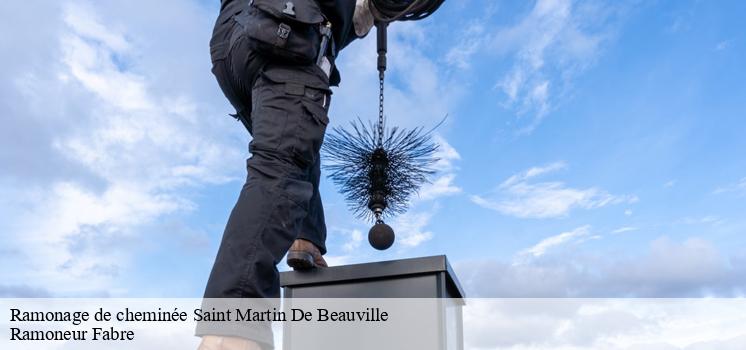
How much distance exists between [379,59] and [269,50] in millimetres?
667

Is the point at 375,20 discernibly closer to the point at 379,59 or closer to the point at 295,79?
the point at 379,59

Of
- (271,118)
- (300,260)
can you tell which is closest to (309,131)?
(271,118)

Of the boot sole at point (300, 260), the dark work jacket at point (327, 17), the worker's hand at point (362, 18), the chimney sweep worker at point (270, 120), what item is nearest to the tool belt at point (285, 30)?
the chimney sweep worker at point (270, 120)

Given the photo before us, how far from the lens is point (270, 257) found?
1211 mm

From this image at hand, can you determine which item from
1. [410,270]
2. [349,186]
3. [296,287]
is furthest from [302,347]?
[349,186]

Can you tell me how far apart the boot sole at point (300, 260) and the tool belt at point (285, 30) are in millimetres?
564

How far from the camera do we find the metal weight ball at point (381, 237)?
6.24 feet

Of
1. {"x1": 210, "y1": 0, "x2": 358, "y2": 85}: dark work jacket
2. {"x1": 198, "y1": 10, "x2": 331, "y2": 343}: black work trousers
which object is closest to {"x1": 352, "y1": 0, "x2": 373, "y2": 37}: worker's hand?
{"x1": 210, "y1": 0, "x2": 358, "y2": 85}: dark work jacket

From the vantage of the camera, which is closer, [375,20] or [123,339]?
[123,339]

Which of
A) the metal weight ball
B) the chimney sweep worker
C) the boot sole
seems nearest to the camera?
the chimney sweep worker

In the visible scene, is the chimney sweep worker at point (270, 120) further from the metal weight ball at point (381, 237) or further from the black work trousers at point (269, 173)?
the metal weight ball at point (381, 237)

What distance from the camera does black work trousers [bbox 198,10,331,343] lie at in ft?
3.89

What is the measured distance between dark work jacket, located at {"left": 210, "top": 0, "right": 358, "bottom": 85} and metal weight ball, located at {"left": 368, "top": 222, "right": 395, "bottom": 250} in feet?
1.70

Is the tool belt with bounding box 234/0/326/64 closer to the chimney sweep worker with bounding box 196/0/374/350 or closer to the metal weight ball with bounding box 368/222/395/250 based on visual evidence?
the chimney sweep worker with bounding box 196/0/374/350
